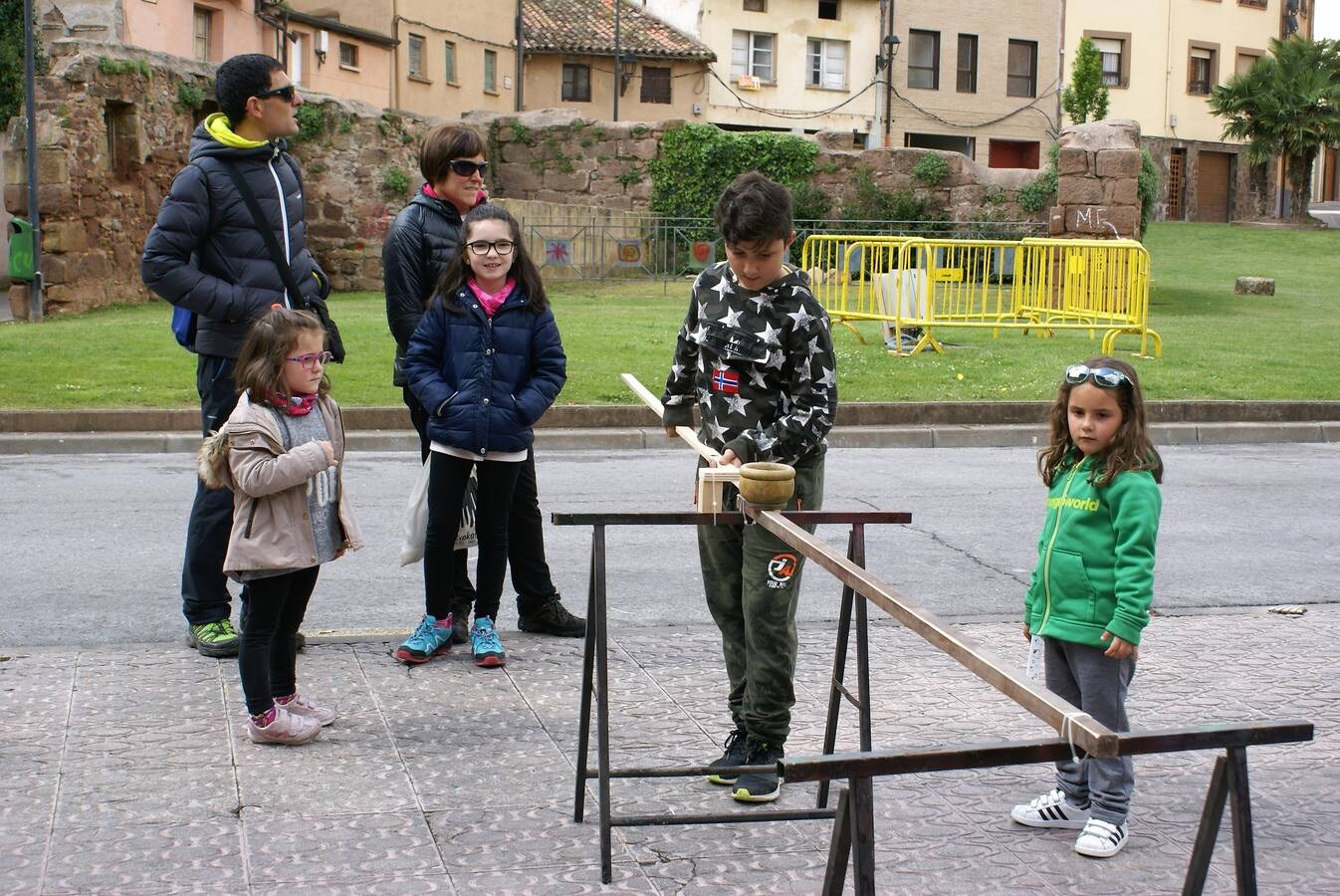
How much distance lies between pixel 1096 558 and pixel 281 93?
3.50 meters

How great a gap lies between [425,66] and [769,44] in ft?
42.2

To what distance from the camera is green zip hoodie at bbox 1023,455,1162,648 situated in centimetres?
379

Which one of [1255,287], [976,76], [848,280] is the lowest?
[1255,287]

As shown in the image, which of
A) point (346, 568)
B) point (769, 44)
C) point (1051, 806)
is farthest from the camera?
point (769, 44)

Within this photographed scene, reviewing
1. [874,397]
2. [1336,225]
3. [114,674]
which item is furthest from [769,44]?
[114,674]

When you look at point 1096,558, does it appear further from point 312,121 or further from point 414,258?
point 312,121

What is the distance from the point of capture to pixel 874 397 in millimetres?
13148

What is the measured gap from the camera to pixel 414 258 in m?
5.76

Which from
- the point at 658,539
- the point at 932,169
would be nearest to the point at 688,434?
the point at 658,539

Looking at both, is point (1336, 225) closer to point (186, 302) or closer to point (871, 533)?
point (871, 533)

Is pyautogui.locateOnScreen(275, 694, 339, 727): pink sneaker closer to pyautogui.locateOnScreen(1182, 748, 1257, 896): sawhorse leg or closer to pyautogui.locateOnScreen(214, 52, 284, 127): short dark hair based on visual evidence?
pyautogui.locateOnScreen(214, 52, 284, 127): short dark hair

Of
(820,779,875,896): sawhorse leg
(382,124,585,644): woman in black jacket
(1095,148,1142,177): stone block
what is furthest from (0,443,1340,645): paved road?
(1095,148,1142,177): stone block

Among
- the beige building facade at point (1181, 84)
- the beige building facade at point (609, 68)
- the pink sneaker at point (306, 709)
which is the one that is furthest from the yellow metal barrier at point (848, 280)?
the beige building facade at point (1181, 84)

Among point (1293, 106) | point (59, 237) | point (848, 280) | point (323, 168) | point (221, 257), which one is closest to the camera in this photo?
point (221, 257)
